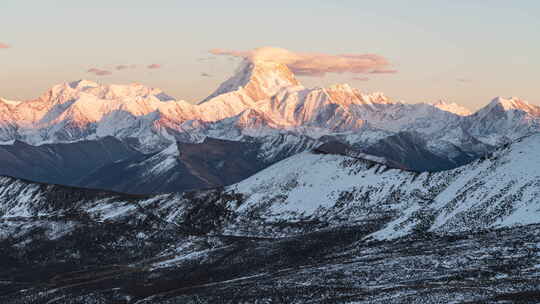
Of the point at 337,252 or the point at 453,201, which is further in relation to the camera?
the point at 453,201

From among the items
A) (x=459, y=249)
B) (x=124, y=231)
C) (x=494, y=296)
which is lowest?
(x=124, y=231)

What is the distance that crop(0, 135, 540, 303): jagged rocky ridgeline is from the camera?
337ft

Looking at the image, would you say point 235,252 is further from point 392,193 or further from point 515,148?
point 515,148

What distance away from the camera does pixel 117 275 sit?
482 ft

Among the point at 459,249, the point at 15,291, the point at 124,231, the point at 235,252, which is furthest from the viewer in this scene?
the point at 124,231

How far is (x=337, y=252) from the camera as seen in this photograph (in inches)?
5748

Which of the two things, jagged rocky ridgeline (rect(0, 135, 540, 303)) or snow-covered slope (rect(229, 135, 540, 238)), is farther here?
snow-covered slope (rect(229, 135, 540, 238))

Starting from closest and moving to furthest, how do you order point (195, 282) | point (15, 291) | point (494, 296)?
1. point (494, 296)
2. point (195, 282)
3. point (15, 291)

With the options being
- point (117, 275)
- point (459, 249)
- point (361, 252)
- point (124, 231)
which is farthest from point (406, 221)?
point (124, 231)

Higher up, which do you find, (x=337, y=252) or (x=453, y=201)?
(x=453, y=201)

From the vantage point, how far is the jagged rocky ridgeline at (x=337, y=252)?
103 m

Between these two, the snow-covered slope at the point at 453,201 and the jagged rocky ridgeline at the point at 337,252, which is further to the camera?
the snow-covered slope at the point at 453,201

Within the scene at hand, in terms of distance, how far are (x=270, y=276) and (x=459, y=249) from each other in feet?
87.2

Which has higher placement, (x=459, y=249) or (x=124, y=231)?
(x=459, y=249)
